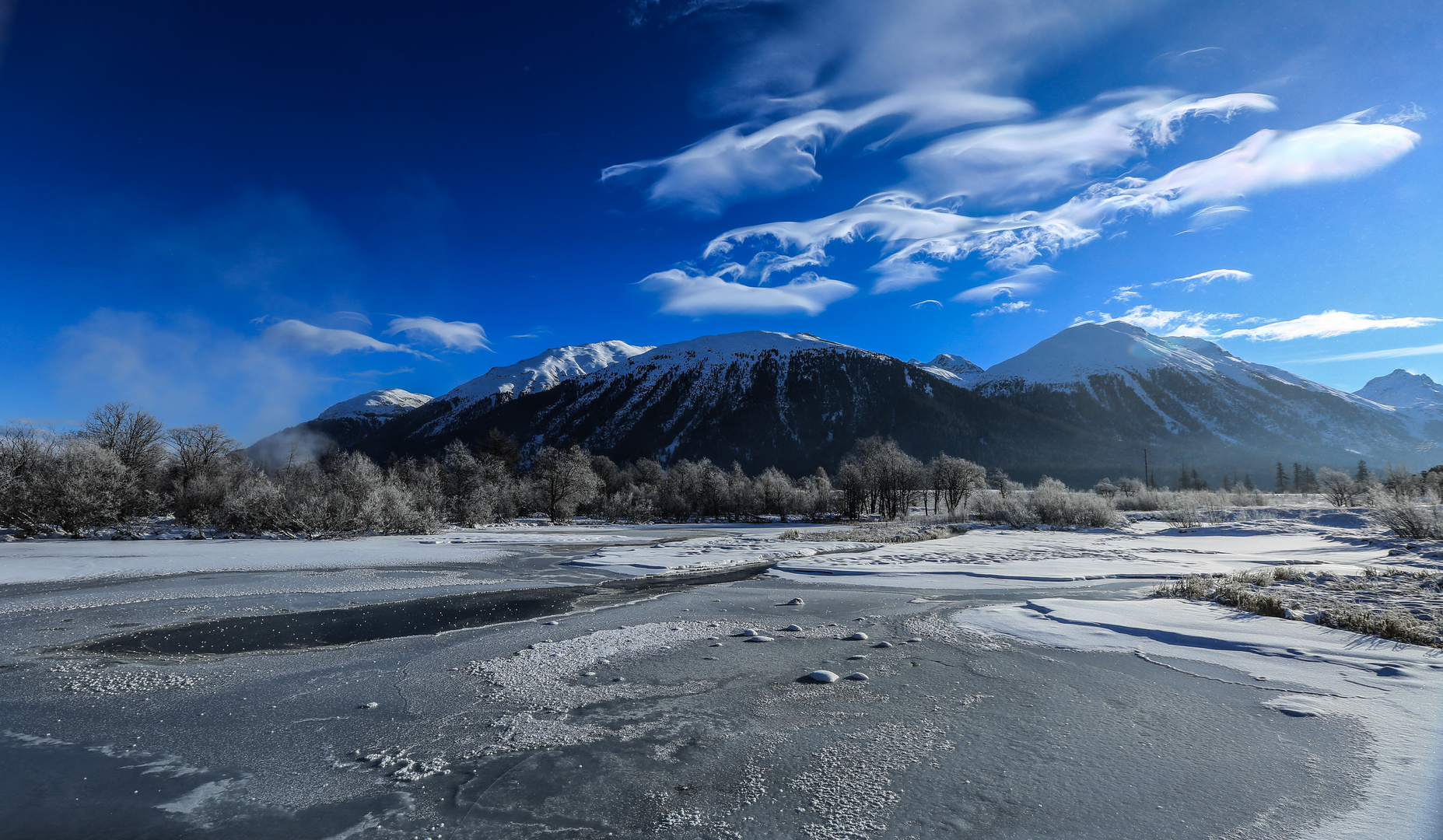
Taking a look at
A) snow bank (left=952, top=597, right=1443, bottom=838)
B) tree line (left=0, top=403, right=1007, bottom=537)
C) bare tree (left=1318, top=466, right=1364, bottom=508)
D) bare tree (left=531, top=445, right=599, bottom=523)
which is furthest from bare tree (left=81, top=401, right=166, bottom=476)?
bare tree (left=1318, top=466, right=1364, bottom=508)

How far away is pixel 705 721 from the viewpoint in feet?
24.5

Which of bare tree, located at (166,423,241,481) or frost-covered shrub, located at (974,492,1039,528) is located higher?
bare tree, located at (166,423,241,481)

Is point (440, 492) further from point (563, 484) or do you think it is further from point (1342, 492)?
point (1342, 492)

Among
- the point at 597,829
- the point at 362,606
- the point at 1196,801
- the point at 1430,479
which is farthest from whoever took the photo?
the point at 1430,479

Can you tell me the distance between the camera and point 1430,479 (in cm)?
6650

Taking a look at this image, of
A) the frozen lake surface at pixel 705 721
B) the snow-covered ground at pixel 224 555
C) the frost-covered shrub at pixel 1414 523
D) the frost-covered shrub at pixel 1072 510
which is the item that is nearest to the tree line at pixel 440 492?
the frost-covered shrub at pixel 1072 510

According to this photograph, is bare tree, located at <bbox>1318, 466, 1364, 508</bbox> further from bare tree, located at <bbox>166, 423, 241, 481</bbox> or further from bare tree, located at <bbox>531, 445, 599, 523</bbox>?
bare tree, located at <bbox>166, 423, 241, 481</bbox>

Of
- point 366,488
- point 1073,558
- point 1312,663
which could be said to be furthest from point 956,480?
point 1312,663

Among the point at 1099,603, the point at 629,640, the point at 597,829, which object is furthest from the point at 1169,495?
the point at 597,829

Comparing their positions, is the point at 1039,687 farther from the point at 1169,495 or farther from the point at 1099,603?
the point at 1169,495

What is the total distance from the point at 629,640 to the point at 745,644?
2329 mm

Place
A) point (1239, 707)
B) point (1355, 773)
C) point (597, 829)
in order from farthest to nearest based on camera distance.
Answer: point (1239, 707)
point (1355, 773)
point (597, 829)

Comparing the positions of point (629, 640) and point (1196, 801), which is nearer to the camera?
point (1196, 801)

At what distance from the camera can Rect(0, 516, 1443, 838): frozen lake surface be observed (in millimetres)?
5160
